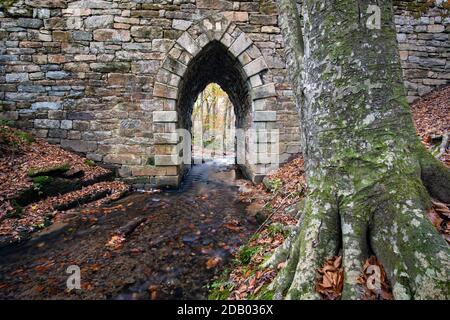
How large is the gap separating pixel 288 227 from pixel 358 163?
1566 millimetres

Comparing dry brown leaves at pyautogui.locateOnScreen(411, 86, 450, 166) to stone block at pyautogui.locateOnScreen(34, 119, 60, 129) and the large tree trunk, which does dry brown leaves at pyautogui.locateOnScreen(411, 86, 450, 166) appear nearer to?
the large tree trunk

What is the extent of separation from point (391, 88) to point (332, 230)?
1.14 m

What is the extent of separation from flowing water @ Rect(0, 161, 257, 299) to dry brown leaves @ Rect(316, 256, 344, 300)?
1372 mm

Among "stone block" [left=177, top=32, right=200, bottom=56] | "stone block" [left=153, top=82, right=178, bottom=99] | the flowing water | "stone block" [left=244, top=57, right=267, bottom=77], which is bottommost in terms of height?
the flowing water

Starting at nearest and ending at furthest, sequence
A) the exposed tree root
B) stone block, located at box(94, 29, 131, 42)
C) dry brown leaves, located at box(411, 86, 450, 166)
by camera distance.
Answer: the exposed tree root → dry brown leaves, located at box(411, 86, 450, 166) → stone block, located at box(94, 29, 131, 42)

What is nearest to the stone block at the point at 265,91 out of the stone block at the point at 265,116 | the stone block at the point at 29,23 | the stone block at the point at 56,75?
the stone block at the point at 265,116

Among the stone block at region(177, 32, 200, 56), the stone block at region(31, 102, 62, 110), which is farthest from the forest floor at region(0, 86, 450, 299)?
the stone block at region(177, 32, 200, 56)

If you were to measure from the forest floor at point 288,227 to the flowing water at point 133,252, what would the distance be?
0.31m

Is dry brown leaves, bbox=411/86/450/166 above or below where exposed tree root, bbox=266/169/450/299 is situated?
above

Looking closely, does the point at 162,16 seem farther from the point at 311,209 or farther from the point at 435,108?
the point at 435,108

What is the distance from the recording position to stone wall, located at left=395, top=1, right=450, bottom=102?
6.63m

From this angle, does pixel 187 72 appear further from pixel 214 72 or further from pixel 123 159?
pixel 123 159

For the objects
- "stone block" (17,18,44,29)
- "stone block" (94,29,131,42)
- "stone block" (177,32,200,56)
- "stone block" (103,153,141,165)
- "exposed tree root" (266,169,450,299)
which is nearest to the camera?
"exposed tree root" (266,169,450,299)
